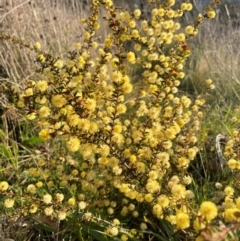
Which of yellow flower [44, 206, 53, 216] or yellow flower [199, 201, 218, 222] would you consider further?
yellow flower [44, 206, 53, 216]

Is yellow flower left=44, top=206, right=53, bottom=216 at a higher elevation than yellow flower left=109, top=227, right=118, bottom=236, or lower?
higher

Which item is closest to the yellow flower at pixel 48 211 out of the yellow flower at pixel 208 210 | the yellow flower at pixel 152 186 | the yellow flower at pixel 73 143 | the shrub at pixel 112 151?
the shrub at pixel 112 151

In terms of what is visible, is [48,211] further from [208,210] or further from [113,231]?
[208,210]

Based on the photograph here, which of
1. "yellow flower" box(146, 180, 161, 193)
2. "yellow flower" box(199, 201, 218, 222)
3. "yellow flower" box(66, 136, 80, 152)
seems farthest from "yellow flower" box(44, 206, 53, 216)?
"yellow flower" box(199, 201, 218, 222)

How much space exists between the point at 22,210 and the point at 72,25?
119 inches

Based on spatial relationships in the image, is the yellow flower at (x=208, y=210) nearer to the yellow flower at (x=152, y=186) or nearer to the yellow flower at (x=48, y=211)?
the yellow flower at (x=152, y=186)

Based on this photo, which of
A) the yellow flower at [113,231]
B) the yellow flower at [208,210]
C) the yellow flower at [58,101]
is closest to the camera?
the yellow flower at [208,210]

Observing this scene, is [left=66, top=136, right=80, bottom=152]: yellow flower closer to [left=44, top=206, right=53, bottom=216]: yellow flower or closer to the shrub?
Answer: the shrub

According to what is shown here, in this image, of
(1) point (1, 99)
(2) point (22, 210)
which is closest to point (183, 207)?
(2) point (22, 210)

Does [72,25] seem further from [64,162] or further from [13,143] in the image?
[64,162]

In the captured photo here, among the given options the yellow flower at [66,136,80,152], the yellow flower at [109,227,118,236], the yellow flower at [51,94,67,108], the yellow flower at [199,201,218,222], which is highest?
the yellow flower at [51,94,67,108]

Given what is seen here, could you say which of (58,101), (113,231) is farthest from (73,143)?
(113,231)

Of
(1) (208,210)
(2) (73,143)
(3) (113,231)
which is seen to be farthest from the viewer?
(3) (113,231)

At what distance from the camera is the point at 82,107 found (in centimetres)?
176
